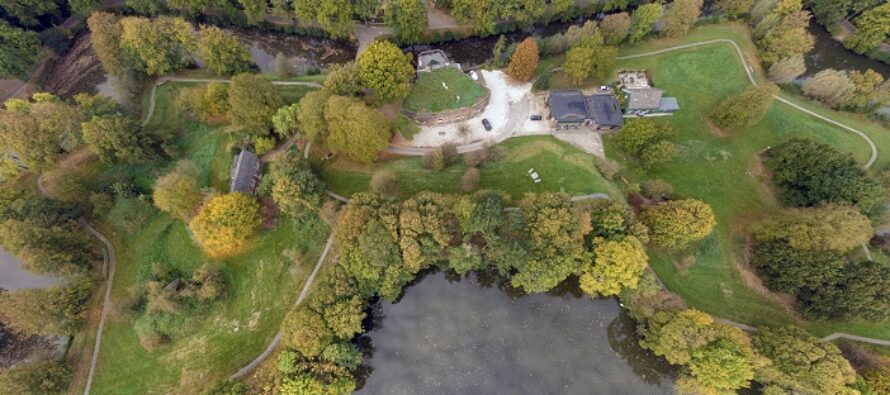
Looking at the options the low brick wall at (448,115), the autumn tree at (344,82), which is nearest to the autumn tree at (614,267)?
the low brick wall at (448,115)

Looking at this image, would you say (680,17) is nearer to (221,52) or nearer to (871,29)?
(871,29)

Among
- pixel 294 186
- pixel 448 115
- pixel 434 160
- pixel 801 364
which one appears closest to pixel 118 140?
pixel 294 186

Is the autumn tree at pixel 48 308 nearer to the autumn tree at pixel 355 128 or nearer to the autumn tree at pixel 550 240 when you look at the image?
the autumn tree at pixel 355 128

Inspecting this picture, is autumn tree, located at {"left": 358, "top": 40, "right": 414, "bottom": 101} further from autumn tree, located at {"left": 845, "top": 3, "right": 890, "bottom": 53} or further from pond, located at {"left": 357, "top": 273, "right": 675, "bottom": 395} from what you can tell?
autumn tree, located at {"left": 845, "top": 3, "right": 890, "bottom": 53}

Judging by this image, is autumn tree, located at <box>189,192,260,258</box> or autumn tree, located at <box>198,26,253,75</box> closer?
autumn tree, located at <box>189,192,260,258</box>

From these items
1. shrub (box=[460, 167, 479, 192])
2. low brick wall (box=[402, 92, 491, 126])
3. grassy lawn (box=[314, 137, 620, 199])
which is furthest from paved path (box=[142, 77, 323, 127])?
shrub (box=[460, 167, 479, 192])

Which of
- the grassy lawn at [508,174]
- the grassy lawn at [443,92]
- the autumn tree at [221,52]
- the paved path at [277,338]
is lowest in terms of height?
the paved path at [277,338]
